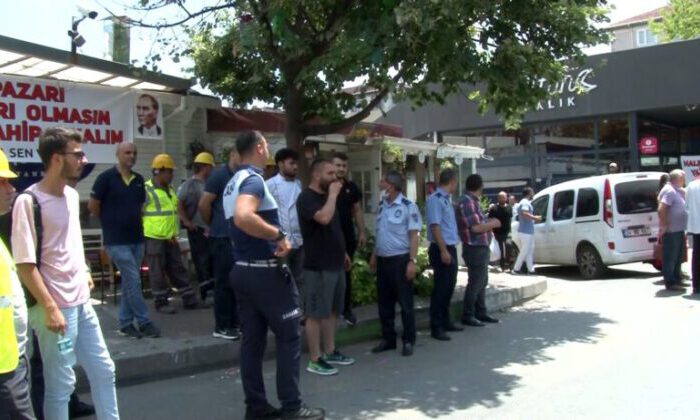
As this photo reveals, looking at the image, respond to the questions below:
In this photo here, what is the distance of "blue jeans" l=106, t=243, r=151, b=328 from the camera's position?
21.4 ft

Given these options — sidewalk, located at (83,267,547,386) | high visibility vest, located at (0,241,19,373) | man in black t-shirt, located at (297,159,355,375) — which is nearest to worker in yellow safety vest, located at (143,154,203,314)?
sidewalk, located at (83,267,547,386)

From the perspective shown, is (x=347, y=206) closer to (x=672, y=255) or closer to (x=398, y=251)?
(x=398, y=251)

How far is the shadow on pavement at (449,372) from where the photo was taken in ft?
17.5

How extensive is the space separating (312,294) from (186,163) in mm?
5495

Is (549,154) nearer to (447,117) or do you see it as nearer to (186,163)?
(447,117)

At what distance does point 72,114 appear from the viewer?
30.2ft

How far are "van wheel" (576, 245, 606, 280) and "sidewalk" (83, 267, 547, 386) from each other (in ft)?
13.8

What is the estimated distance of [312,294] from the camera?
20.2ft

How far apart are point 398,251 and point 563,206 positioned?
721cm

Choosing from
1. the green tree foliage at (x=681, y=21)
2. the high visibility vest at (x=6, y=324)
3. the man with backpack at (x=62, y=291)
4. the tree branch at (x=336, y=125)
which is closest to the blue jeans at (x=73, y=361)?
the man with backpack at (x=62, y=291)

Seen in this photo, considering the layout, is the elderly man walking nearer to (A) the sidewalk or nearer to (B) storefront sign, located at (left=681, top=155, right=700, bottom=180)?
(A) the sidewalk

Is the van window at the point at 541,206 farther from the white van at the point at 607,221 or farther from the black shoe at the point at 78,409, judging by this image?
the black shoe at the point at 78,409

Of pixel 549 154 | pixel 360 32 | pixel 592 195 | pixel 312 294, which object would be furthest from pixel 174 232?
pixel 549 154

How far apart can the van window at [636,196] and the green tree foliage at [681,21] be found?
21097mm
